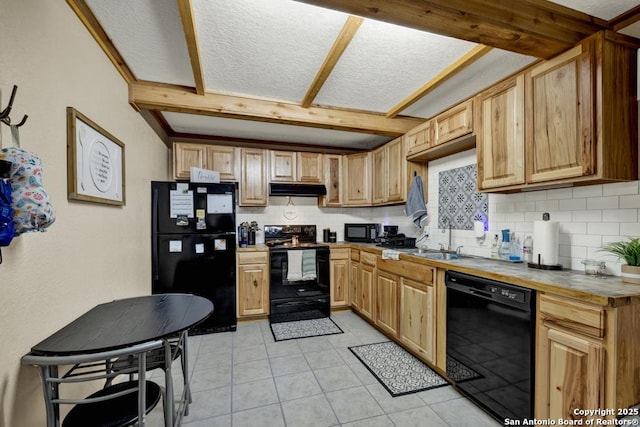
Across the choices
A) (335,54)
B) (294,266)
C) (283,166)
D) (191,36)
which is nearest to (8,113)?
(191,36)

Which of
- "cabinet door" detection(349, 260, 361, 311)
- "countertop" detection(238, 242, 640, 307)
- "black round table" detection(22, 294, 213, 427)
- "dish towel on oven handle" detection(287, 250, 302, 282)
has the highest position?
"countertop" detection(238, 242, 640, 307)

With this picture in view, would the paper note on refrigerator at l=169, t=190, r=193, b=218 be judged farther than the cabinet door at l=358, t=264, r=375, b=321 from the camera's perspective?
No

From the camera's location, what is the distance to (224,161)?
12.0 ft

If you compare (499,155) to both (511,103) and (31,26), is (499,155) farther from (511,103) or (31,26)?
(31,26)

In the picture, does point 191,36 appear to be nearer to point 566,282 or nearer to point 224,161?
point 224,161

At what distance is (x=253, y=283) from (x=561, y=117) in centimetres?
326

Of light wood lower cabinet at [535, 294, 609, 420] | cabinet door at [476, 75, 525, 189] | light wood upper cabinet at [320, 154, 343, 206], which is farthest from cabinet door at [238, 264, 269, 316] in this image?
light wood lower cabinet at [535, 294, 609, 420]

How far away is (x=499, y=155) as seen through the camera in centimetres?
211

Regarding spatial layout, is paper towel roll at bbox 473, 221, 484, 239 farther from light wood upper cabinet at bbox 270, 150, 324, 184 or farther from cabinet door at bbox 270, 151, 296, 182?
cabinet door at bbox 270, 151, 296, 182

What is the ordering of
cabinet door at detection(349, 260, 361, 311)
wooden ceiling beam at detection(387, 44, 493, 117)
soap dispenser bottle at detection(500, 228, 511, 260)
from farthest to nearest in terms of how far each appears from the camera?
1. cabinet door at detection(349, 260, 361, 311)
2. soap dispenser bottle at detection(500, 228, 511, 260)
3. wooden ceiling beam at detection(387, 44, 493, 117)

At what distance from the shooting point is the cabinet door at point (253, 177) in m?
3.72

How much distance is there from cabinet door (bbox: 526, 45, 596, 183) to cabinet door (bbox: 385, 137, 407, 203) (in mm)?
1453

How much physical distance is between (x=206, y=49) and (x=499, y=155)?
7.48 ft

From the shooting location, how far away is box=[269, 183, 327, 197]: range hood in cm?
379
